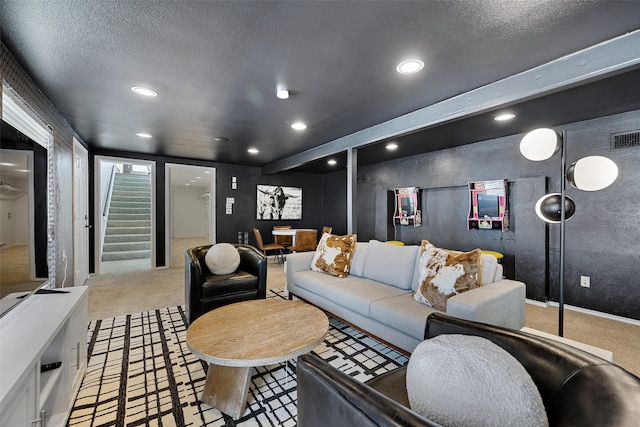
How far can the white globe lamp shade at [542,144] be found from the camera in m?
2.06

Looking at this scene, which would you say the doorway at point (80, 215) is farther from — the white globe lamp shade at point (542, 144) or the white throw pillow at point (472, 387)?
the white globe lamp shade at point (542, 144)

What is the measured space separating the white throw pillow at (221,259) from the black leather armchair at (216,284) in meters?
0.06

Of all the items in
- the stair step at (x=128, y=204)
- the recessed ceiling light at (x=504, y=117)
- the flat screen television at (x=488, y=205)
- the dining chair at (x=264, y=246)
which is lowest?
the dining chair at (x=264, y=246)

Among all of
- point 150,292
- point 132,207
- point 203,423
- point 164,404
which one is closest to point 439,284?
point 203,423

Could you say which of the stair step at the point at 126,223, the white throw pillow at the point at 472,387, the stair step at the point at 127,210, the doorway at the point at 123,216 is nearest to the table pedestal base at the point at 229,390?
the white throw pillow at the point at 472,387

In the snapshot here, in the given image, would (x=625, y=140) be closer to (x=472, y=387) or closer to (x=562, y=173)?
(x=562, y=173)

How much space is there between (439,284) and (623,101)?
8.79 ft

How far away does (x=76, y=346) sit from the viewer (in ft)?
5.60

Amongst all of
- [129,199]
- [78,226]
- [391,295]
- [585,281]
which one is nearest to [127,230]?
[129,199]

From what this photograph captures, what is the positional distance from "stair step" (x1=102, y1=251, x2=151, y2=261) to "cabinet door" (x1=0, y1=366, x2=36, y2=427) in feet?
20.0

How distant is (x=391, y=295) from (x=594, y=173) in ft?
5.97

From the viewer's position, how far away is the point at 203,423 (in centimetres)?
147

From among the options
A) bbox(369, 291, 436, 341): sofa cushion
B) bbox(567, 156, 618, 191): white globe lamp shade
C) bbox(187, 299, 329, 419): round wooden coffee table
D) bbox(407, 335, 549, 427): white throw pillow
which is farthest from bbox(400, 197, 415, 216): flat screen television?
bbox(407, 335, 549, 427): white throw pillow

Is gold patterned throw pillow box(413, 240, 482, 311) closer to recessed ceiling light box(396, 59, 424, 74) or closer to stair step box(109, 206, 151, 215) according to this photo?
recessed ceiling light box(396, 59, 424, 74)
